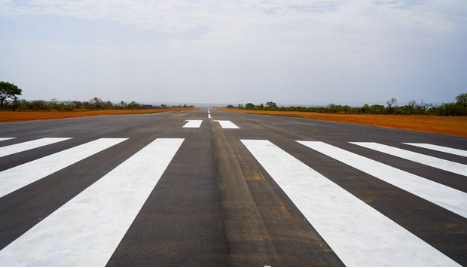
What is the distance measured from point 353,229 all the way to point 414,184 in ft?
6.45

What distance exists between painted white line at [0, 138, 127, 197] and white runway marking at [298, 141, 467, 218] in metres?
4.78

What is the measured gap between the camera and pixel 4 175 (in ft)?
11.7

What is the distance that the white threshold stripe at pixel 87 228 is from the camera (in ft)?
5.61

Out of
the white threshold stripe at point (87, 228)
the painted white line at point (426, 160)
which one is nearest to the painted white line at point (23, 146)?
the white threshold stripe at point (87, 228)

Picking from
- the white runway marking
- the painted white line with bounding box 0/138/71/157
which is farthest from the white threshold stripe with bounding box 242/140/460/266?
the painted white line with bounding box 0/138/71/157

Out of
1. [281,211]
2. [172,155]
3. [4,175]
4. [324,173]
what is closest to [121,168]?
[172,155]

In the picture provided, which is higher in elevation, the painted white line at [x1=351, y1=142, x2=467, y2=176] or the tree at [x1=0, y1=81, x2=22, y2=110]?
the tree at [x1=0, y1=81, x2=22, y2=110]

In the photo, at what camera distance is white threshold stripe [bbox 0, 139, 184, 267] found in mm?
1711

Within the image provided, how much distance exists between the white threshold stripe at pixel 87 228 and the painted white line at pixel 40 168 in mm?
916

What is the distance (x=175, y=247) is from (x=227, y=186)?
141cm

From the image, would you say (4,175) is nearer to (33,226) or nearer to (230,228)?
(33,226)

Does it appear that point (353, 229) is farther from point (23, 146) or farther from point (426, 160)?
point (23, 146)

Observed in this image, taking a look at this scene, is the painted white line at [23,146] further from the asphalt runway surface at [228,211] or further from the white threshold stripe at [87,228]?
the white threshold stripe at [87,228]

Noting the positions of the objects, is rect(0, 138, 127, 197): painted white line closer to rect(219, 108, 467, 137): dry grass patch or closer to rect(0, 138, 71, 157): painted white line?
rect(0, 138, 71, 157): painted white line
